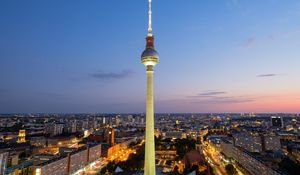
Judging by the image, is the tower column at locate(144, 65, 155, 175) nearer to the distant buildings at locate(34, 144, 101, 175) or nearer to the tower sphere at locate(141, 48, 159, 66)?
the tower sphere at locate(141, 48, 159, 66)

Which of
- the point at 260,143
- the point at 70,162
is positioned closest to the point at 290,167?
the point at 260,143

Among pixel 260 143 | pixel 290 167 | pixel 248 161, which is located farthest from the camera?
pixel 260 143

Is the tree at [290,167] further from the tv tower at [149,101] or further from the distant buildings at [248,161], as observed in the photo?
the tv tower at [149,101]

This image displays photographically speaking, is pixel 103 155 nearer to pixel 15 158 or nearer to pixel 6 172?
pixel 15 158

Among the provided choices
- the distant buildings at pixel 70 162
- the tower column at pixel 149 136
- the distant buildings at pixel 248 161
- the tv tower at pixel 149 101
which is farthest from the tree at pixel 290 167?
the distant buildings at pixel 70 162

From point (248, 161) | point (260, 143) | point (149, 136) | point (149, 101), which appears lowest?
point (248, 161)

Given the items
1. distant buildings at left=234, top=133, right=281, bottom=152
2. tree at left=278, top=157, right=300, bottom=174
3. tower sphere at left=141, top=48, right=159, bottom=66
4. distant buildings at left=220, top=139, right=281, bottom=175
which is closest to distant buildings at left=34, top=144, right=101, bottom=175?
tower sphere at left=141, top=48, right=159, bottom=66

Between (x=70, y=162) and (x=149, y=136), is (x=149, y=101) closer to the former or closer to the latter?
(x=149, y=136)

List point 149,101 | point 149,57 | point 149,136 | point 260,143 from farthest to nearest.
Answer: point 260,143, point 149,57, point 149,101, point 149,136

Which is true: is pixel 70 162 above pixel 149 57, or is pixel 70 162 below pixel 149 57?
below
